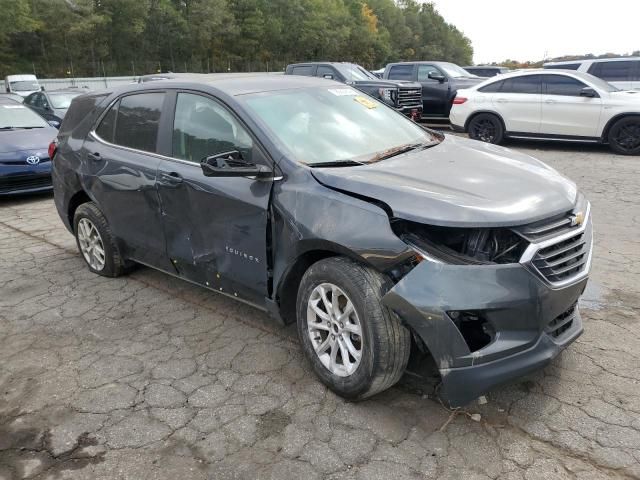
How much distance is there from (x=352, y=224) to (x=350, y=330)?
57 centimetres

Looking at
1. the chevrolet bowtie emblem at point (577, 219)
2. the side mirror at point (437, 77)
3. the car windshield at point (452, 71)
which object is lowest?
the chevrolet bowtie emblem at point (577, 219)

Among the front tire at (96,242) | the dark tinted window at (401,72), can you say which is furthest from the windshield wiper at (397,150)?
the dark tinted window at (401,72)

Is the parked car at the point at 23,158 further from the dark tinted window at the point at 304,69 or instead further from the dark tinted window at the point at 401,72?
the dark tinted window at the point at 401,72

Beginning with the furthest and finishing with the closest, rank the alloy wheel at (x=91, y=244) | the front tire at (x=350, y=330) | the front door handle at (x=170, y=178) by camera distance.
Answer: the alloy wheel at (x=91, y=244) < the front door handle at (x=170, y=178) < the front tire at (x=350, y=330)

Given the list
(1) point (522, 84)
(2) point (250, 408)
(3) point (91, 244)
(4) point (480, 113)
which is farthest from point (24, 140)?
(1) point (522, 84)

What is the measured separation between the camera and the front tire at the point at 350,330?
271cm

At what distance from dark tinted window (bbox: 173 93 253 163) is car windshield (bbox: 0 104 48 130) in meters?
6.42

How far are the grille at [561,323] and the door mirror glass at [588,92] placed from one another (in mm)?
8456

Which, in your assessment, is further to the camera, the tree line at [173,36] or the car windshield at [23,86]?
the tree line at [173,36]

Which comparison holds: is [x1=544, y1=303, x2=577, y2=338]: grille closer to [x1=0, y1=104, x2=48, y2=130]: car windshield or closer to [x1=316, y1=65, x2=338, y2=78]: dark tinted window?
[x1=0, y1=104, x2=48, y2=130]: car windshield

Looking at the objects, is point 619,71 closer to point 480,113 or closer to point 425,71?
point 480,113

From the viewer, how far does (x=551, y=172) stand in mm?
3344

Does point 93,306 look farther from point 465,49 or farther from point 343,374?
point 465,49

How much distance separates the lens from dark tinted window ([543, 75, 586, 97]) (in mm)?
10195
